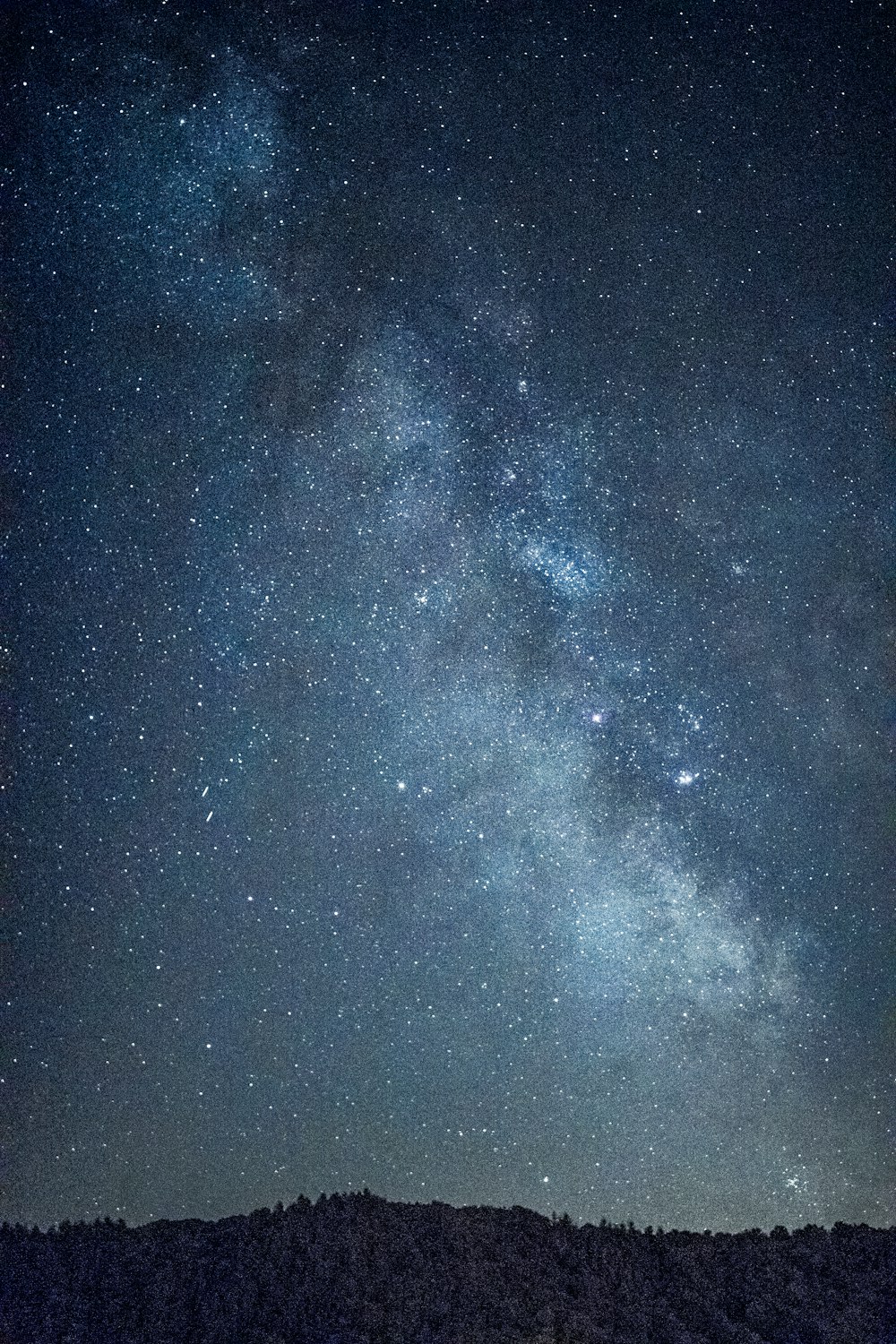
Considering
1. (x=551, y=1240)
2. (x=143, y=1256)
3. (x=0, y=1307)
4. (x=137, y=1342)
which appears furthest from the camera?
(x=551, y=1240)

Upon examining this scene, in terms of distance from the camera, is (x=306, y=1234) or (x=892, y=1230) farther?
(x=892, y=1230)

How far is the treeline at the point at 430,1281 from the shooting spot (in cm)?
1147

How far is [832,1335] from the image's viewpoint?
11648 mm

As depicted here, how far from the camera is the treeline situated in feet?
37.6

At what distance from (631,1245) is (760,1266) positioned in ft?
5.04

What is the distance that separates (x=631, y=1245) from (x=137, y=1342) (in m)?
5.92

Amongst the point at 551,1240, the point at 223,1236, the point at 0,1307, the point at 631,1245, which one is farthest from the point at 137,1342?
the point at 631,1245

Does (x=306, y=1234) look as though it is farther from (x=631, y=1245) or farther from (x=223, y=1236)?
(x=631, y=1245)

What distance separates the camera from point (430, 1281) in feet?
40.8

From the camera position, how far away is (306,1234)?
537 inches

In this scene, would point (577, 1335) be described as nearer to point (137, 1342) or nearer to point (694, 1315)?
point (694, 1315)

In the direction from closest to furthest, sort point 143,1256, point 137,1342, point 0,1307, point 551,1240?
1. point 137,1342
2. point 0,1307
3. point 143,1256
4. point 551,1240

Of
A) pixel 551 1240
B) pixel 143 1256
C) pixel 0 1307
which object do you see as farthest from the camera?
pixel 551 1240

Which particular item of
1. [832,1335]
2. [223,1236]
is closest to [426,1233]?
[223,1236]
